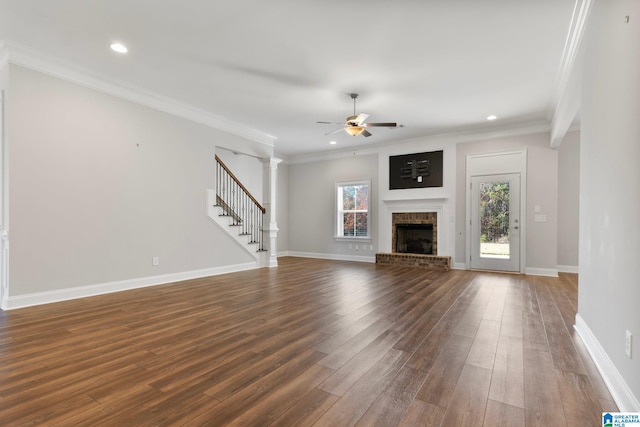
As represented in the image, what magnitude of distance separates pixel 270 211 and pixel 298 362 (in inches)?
202

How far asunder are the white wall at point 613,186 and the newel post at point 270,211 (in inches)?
220

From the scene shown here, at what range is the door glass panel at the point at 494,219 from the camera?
20.9 feet

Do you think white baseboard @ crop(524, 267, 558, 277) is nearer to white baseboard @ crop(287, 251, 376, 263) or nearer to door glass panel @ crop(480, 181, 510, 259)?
door glass panel @ crop(480, 181, 510, 259)

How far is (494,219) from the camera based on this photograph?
6.45 metres

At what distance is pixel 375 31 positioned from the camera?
3178mm

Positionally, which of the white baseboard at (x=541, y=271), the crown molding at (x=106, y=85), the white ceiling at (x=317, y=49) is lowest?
the white baseboard at (x=541, y=271)

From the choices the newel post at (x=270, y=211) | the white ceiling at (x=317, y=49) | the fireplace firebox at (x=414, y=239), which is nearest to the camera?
the white ceiling at (x=317, y=49)

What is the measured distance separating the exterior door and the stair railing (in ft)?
15.6

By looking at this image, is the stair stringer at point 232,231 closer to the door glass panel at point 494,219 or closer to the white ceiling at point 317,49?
the white ceiling at point 317,49

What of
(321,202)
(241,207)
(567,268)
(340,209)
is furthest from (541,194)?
(241,207)

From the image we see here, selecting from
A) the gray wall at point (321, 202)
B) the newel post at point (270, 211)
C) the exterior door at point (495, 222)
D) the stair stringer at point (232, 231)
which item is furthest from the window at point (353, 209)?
the exterior door at point (495, 222)

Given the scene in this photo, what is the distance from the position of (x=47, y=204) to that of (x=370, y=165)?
6645 mm

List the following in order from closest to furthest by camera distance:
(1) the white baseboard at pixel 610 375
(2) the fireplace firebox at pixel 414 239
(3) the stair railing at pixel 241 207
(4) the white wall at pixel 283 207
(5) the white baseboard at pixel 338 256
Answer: (1) the white baseboard at pixel 610 375, (3) the stair railing at pixel 241 207, (2) the fireplace firebox at pixel 414 239, (5) the white baseboard at pixel 338 256, (4) the white wall at pixel 283 207

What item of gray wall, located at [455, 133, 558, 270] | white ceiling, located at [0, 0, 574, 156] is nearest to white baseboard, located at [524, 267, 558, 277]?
gray wall, located at [455, 133, 558, 270]
